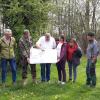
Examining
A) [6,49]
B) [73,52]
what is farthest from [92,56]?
[6,49]

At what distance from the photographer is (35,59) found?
1325 centimetres

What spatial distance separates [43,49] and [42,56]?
0.28 m

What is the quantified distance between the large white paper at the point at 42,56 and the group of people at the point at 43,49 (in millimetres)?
152

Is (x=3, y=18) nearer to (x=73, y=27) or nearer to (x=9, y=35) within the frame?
(x=9, y=35)

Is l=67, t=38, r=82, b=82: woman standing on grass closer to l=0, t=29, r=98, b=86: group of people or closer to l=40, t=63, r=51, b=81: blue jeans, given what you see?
l=0, t=29, r=98, b=86: group of people

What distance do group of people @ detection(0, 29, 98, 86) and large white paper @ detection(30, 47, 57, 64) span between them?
0.15m

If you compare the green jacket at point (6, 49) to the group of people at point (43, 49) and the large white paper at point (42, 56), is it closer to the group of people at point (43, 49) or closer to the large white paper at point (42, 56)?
the group of people at point (43, 49)

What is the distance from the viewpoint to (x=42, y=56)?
13.4 meters

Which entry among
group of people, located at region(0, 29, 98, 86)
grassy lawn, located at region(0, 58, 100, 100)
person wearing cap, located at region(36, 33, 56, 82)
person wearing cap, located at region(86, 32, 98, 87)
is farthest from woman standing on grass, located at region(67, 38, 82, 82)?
grassy lawn, located at region(0, 58, 100, 100)

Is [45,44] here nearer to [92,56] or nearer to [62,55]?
[62,55]

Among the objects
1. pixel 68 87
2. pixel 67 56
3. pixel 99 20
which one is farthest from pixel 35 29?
pixel 99 20

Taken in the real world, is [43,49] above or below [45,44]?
below

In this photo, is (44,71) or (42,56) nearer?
(42,56)

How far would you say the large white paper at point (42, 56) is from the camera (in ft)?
43.4
